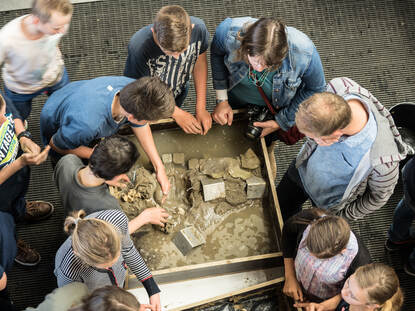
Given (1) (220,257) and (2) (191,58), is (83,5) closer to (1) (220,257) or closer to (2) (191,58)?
(2) (191,58)

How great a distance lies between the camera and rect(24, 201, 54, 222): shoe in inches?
118

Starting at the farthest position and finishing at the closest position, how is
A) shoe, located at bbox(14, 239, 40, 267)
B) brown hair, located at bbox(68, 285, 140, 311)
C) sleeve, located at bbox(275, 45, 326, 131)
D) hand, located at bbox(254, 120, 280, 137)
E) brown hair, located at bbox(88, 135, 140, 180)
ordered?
shoe, located at bbox(14, 239, 40, 267) → hand, located at bbox(254, 120, 280, 137) → sleeve, located at bbox(275, 45, 326, 131) → brown hair, located at bbox(88, 135, 140, 180) → brown hair, located at bbox(68, 285, 140, 311)

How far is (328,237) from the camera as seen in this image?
177cm

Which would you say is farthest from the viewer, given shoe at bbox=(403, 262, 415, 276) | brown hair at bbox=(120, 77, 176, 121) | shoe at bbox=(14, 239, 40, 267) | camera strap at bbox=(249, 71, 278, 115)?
shoe at bbox=(403, 262, 415, 276)

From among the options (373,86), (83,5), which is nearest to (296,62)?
(373,86)

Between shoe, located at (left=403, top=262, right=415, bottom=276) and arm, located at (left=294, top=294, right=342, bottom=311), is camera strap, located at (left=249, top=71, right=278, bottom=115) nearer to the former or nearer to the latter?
arm, located at (left=294, top=294, right=342, bottom=311)

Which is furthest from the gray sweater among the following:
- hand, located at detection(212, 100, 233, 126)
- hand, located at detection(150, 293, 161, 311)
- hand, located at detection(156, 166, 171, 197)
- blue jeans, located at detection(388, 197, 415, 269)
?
blue jeans, located at detection(388, 197, 415, 269)

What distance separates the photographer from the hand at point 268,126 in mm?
2486

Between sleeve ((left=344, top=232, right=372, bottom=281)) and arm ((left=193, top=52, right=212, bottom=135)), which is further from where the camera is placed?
arm ((left=193, top=52, right=212, bottom=135))

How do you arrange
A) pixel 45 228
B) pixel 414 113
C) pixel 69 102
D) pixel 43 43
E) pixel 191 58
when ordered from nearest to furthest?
pixel 69 102
pixel 43 43
pixel 191 58
pixel 414 113
pixel 45 228

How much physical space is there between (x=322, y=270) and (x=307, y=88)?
3.46 ft

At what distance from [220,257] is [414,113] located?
6.02 feet

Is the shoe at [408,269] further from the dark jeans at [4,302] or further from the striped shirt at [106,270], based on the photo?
the dark jeans at [4,302]

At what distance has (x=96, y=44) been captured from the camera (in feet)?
11.9
